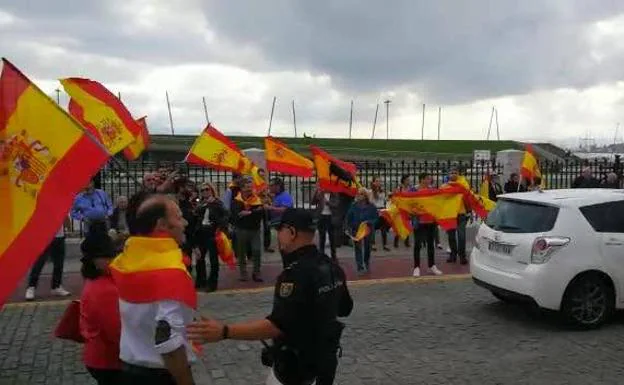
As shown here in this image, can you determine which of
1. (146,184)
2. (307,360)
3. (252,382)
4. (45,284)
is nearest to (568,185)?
(146,184)

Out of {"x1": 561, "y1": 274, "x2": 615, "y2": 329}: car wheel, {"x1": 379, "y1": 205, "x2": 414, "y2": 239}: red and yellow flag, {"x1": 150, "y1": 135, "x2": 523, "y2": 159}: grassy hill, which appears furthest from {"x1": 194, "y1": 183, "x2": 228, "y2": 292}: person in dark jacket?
{"x1": 150, "y1": 135, "x2": 523, "y2": 159}: grassy hill

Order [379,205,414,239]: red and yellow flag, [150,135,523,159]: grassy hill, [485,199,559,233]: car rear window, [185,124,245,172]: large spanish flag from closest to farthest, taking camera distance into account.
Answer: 1. [485,199,559,233]: car rear window
2. [379,205,414,239]: red and yellow flag
3. [185,124,245,172]: large spanish flag
4. [150,135,523,159]: grassy hill

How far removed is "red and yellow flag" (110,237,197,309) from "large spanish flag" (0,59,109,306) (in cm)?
95

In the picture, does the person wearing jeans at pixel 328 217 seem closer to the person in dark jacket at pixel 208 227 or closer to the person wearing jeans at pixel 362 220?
the person wearing jeans at pixel 362 220

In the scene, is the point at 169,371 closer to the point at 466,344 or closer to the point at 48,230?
the point at 48,230

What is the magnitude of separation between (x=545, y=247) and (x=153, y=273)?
19.5 ft

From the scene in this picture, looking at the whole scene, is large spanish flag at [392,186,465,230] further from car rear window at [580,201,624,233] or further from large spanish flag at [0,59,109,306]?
large spanish flag at [0,59,109,306]

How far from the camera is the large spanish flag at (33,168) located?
4020 millimetres

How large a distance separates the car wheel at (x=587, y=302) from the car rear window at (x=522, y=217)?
0.74 meters

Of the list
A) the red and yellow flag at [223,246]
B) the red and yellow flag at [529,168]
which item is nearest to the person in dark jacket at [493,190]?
the red and yellow flag at [529,168]

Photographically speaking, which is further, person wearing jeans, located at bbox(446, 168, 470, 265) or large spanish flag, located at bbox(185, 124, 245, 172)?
large spanish flag, located at bbox(185, 124, 245, 172)

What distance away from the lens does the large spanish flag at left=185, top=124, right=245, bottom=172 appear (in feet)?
48.0

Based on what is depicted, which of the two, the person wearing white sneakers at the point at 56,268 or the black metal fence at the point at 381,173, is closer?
the person wearing white sneakers at the point at 56,268

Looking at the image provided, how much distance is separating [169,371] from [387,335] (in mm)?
5190
